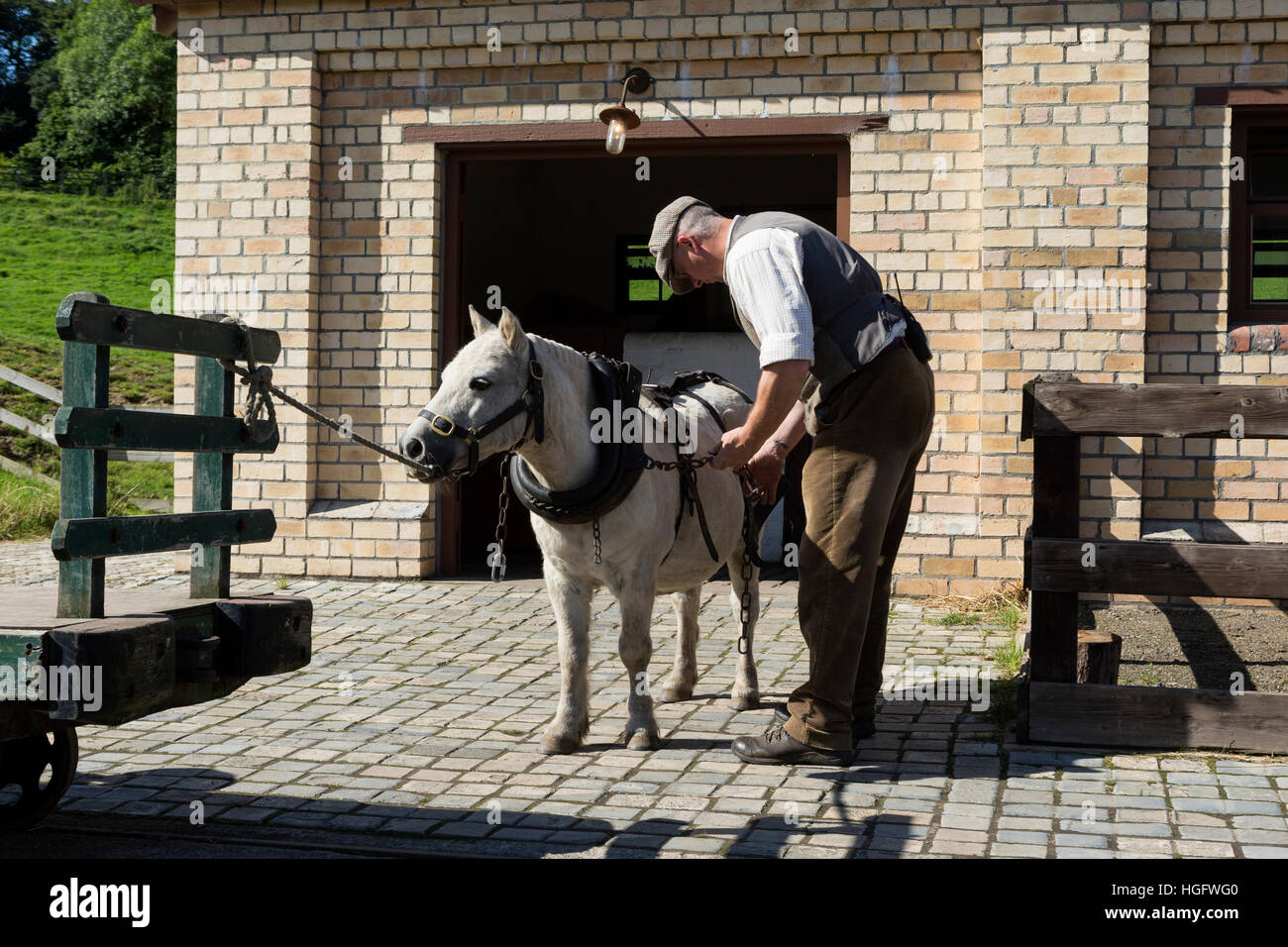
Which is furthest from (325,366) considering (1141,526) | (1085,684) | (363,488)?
(1085,684)

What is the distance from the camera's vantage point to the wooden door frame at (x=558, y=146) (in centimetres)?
992

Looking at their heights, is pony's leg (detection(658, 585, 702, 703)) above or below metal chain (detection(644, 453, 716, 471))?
below

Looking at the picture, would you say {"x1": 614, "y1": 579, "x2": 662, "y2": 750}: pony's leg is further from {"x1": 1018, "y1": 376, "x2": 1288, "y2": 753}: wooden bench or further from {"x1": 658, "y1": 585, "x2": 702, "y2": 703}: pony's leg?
{"x1": 1018, "y1": 376, "x2": 1288, "y2": 753}: wooden bench

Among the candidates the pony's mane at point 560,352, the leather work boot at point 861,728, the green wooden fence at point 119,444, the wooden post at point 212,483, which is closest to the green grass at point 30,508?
the pony's mane at point 560,352

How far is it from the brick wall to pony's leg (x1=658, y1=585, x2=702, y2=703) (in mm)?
3366

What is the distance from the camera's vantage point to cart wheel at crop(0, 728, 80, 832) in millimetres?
4484

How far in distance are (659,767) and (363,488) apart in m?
5.81

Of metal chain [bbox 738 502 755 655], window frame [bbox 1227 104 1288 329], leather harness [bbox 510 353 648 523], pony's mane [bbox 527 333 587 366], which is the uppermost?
window frame [bbox 1227 104 1288 329]

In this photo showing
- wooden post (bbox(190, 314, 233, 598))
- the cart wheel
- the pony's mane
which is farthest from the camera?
the pony's mane

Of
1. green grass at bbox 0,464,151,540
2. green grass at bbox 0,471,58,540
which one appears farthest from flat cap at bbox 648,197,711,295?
green grass at bbox 0,471,58,540

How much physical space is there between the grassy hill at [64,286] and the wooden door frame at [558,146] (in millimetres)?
5928

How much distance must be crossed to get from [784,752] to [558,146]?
6360mm

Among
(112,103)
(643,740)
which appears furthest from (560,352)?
(112,103)

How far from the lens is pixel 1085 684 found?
5555mm
